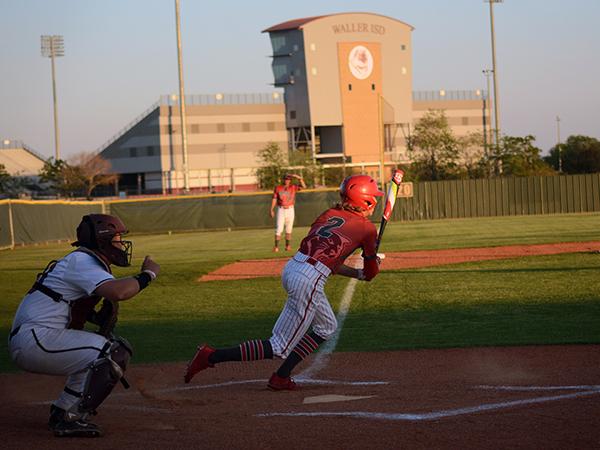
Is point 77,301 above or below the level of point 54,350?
above

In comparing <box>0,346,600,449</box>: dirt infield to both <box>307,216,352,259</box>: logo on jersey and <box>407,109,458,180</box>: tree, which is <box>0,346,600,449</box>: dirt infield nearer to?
<box>307,216,352,259</box>: logo on jersey

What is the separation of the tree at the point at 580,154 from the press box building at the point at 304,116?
14.0m

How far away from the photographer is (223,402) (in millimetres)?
7355

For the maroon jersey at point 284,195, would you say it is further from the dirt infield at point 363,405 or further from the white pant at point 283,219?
the dirt infield at point 363,405

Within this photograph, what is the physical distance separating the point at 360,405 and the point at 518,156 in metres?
59.8

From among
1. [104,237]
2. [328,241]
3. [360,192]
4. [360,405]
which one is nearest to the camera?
[104,237]

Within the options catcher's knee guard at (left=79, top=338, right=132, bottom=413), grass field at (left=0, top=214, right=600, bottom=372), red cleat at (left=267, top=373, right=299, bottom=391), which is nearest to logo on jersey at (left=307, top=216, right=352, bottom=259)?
red cleat at (left=267, top=373, right=299, bottom=391)

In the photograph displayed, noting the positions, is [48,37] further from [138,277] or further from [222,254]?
[138,277]

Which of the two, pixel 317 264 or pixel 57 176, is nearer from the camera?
pixel 317 264

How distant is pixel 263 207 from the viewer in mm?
46562

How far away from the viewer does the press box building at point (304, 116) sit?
78.6 meters

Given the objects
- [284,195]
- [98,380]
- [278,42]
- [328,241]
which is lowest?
[98,380]

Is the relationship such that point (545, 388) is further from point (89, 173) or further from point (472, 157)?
point (89, 173)

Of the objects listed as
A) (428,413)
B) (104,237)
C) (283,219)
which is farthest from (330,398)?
(283,219)
